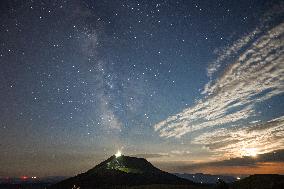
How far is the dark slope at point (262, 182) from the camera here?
37.7 m

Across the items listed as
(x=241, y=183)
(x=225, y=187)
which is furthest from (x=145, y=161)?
(x=225, y=187)

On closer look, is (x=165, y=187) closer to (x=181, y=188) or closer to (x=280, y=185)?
(x=181, y=188)

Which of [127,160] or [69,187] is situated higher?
[127,160]

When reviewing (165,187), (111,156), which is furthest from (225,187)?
(111,156)

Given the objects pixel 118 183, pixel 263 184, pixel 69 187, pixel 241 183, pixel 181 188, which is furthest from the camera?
pixel 69 187

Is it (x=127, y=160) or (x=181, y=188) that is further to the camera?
(x=127, y=160)

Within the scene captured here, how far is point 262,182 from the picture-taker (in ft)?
136

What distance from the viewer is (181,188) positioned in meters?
69.8

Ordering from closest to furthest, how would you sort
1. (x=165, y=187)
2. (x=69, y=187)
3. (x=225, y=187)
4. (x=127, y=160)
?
1. (x=225, y=187)
2. (x=165, y=187)
3. (x=69, y=187)
4. (x=127, y=160)

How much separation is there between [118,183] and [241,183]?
221 ft

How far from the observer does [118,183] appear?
342 feet

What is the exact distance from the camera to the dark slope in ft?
124

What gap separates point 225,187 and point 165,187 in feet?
141

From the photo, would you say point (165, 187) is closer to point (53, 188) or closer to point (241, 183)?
point (241, 183)
